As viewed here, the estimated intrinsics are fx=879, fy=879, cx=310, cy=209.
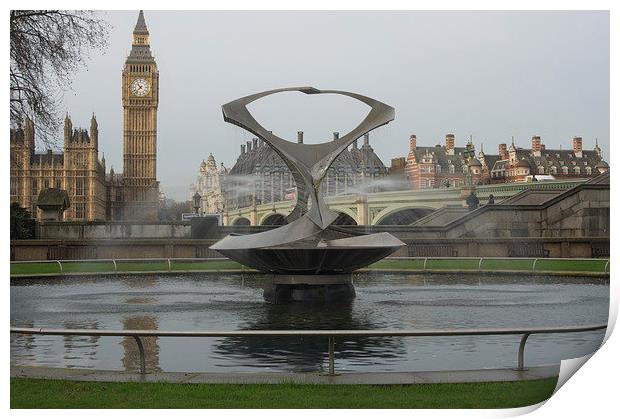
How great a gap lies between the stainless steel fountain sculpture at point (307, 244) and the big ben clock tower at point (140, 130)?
4338 inches

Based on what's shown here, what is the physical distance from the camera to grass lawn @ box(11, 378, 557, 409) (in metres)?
8.66

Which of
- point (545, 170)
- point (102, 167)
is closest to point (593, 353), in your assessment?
point (545, 170)

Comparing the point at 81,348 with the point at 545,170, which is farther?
the point at 545,170

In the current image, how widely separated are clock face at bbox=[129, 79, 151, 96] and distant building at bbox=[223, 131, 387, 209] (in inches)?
2708

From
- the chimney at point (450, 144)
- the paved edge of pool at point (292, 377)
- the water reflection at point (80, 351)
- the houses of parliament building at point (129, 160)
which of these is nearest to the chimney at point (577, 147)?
the chimney at point (450, 144)

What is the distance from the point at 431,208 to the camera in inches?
2108

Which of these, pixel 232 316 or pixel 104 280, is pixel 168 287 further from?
pixel 232 316

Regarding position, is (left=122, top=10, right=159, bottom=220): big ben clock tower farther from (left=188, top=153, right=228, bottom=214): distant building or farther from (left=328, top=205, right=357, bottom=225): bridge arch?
(left=328, top=205, right=357, bottom=225): bridge arch

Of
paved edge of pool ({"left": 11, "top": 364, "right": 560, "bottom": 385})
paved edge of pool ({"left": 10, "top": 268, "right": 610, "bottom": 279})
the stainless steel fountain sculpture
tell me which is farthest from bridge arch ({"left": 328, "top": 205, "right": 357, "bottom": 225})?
paved edge of pool ({"left": 11, "top": 364, "right": 560, "bottom": 385})

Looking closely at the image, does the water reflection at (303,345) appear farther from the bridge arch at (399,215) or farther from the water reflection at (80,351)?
the bridge arch at (399,215)

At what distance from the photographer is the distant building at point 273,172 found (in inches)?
1356

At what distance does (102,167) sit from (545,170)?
190 feet

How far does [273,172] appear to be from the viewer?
27797 millimetres

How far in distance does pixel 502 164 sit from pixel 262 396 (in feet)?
325
